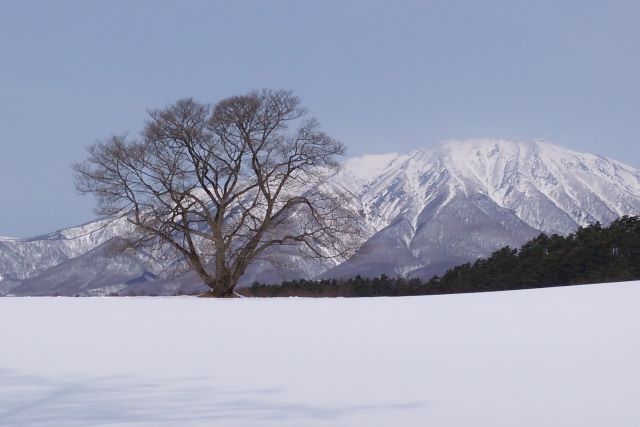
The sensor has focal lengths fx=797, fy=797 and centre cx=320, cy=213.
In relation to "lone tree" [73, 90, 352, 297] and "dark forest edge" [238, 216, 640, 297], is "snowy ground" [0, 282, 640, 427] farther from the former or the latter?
"dark forest edge" [238, 216, 640, 297]

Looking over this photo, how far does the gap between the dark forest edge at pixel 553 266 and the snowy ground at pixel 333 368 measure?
30206 mm

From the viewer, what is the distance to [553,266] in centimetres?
5119

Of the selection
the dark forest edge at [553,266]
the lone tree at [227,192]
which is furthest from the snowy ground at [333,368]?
the dark forest edge at [553,266]

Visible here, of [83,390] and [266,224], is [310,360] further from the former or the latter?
[266,224]

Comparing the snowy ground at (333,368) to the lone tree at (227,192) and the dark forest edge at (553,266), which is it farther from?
the dark forest edge at (553,266)

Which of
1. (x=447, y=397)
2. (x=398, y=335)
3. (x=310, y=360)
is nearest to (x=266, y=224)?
(x=398, y=335)

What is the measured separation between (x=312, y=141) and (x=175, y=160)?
4.79m

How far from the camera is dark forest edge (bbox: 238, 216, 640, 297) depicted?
46094mm

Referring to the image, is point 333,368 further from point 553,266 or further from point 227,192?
point 553,266

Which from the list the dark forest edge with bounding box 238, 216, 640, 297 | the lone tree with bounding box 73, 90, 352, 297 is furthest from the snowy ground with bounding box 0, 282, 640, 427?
the dark forest edge with bounding box 238, 216, 640, 297

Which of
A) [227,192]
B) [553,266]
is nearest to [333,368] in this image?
[227,192]

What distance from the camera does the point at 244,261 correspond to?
28.0 metres

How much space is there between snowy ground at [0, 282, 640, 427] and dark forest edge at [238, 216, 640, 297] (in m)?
30.2

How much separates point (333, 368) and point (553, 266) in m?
45.4
